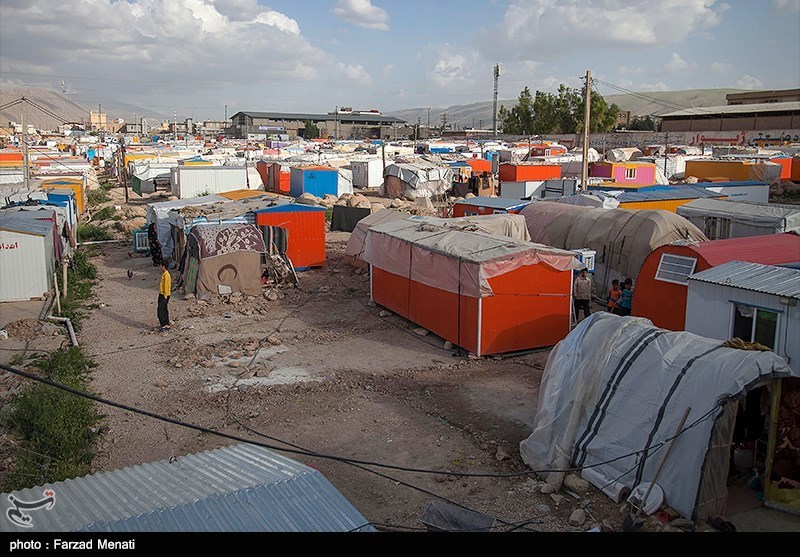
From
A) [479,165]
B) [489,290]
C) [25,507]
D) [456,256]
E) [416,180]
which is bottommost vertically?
[25,507]

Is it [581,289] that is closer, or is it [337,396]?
[337,396]

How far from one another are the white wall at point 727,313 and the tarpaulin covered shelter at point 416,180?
2994cm

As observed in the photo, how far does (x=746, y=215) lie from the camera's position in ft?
62.6

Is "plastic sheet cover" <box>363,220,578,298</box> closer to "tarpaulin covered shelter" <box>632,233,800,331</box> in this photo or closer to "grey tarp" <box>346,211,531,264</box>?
"grey tarp" <box>346,211,531,264</box>

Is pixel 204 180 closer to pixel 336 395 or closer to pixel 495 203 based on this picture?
pixel 495 203

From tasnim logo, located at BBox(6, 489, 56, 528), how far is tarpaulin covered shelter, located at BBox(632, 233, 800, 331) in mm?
10921

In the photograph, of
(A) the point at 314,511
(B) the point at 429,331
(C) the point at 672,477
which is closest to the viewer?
(A) the point at 314,511

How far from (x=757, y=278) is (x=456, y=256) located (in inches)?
212

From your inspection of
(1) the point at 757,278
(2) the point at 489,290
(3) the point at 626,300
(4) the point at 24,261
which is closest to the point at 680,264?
(3) the point at 626,300

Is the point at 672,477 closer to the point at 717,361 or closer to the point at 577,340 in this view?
the point at 717,361

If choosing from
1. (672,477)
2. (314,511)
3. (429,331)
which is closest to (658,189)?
(429,331)

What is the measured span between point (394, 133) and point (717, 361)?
12075 cm
